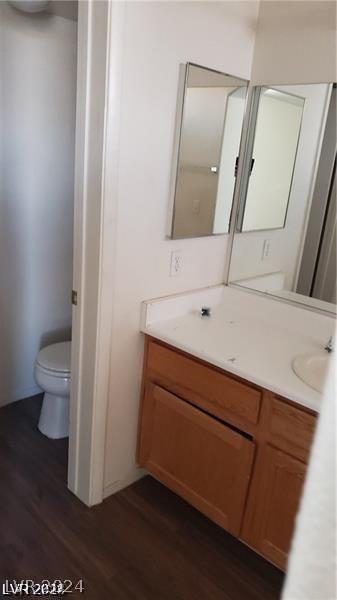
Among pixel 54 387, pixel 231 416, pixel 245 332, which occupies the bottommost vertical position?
pixel 54 387

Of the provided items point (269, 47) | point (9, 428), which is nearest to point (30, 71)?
point (269, 47)

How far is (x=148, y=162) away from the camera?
5.56 feet

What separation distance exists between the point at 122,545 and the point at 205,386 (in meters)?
0.70

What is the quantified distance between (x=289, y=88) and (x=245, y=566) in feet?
6.18

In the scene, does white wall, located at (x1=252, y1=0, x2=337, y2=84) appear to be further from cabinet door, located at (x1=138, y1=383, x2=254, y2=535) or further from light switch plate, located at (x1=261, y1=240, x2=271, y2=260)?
cabinet door, located at (x1=138, y1=383, x2=254, y2=535)

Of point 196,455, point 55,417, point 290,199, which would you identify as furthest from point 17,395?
point 290,199

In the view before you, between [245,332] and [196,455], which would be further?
[245,332]

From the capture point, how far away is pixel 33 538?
5.79ft

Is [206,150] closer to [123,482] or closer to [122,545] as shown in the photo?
[123,482]

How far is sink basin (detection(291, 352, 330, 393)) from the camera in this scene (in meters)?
1.50

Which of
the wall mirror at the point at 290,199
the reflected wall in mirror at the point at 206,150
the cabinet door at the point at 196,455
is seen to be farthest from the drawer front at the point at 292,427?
the reflected wall in mirror at the point at 206,150

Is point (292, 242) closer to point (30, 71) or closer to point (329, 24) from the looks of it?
point (329, 24)

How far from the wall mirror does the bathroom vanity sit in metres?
0.12

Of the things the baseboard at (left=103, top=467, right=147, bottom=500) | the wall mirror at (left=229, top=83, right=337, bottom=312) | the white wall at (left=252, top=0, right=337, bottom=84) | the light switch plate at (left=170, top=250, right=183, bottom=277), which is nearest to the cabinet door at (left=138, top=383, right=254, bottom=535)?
the baseboard at (left=103, top=467, right=147, bottom=500)
